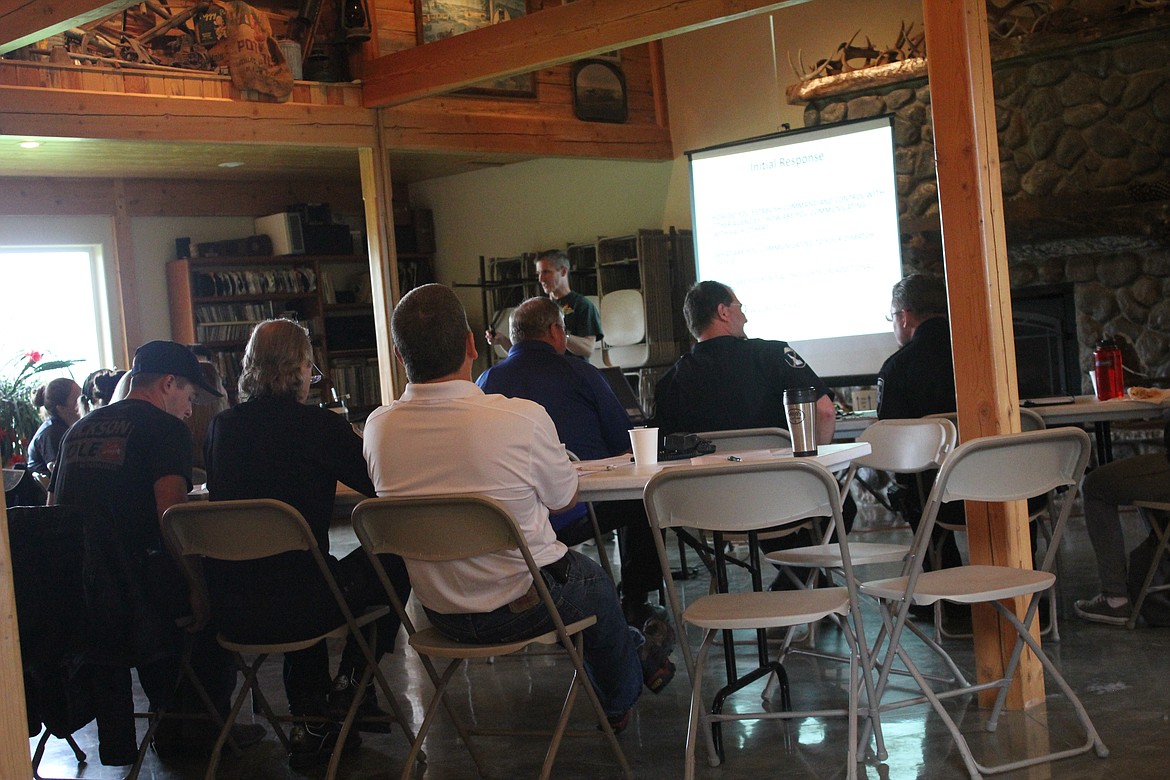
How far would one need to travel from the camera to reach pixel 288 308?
10266 mm

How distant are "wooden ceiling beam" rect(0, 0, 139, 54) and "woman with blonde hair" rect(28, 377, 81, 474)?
1876mm

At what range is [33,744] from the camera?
400cm

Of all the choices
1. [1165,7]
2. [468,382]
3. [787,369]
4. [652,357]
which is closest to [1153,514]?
[787,369]

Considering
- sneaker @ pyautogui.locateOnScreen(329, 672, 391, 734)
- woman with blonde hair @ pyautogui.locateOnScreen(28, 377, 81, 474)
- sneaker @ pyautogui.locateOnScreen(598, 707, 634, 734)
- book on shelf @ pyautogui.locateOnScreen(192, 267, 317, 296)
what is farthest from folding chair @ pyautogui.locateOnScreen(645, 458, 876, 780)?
book on shelf @ pyautogui.locateOnScreen(192, 267, 317, 296)

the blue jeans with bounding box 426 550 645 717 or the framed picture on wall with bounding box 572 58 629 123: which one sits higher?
the framed picture on wall with bounding box 572 58 629 123

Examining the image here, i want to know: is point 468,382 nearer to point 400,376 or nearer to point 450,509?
point 450,509

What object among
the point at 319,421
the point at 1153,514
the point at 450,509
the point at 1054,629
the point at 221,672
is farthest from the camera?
the point at 1153,514

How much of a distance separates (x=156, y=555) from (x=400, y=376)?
497cm

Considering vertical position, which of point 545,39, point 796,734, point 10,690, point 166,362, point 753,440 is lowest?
point 796,734

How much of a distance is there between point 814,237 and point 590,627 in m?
5.38

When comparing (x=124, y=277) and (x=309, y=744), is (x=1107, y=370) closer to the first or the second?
(x=309, y=744)

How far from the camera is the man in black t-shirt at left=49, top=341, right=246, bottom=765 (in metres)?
3.14

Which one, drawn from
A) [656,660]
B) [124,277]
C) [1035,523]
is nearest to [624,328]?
[124,277]

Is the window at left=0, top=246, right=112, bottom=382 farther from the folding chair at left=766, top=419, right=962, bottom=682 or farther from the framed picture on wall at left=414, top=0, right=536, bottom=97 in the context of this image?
the folding chair at left=766, top=419, right=962, bottom=682
